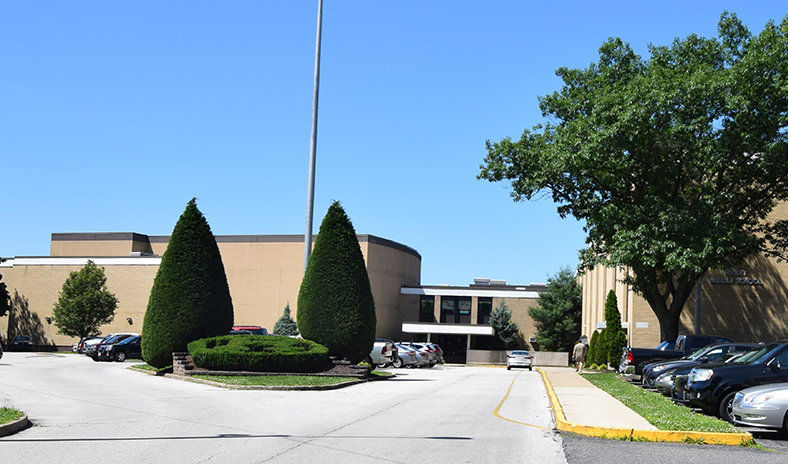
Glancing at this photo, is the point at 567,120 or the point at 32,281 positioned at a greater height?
the point at 567,120

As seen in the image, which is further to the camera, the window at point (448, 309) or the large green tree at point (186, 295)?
the window at point (448, 309)

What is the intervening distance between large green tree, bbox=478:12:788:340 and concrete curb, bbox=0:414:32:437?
69.7 feet

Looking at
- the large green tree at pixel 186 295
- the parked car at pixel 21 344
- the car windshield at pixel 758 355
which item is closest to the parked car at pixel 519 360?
the large green tree at pixel 186 295

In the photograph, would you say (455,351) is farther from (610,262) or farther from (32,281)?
(610,262)

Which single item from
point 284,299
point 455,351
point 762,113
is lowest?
point 455,351

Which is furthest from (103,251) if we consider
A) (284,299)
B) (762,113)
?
(762,113)

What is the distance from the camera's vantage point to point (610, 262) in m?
28.2

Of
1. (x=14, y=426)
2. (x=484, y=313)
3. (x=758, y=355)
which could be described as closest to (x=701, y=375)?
(x=758, y=355)

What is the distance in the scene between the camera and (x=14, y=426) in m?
10.9

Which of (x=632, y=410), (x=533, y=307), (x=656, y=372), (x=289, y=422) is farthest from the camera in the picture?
(x=533, y=307)

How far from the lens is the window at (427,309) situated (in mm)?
72875

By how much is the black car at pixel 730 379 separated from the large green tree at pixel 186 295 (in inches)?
679

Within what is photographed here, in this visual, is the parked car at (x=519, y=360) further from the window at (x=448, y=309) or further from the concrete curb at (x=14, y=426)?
the concrete curb at (x=14, y=426)

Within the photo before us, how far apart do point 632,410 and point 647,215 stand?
14737 mm
